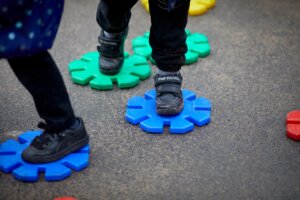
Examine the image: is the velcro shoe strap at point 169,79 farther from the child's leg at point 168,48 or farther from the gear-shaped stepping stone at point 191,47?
the gear-shaped stepping stone at point 191,47

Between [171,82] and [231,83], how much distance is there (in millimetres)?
276

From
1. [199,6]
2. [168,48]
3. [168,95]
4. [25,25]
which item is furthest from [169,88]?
[199,6]

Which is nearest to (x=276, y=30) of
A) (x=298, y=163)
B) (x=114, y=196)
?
(x=298, y=163)

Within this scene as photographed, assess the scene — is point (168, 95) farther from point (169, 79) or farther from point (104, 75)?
point (104, 75)

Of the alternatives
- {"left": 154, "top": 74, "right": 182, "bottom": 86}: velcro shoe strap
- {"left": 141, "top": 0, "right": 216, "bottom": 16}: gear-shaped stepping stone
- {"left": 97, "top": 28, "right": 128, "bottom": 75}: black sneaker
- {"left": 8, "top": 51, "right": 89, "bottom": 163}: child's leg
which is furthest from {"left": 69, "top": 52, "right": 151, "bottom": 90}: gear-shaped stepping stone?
{"left": 141, "top": 0, "right": 216, "bottom": 16}: gear-shaped stepping stone

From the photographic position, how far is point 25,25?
1038 mm

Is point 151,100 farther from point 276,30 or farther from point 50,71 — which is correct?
point 276,30

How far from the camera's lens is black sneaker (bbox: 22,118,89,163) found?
1256 mm

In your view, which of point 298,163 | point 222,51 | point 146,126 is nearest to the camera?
point 298,163

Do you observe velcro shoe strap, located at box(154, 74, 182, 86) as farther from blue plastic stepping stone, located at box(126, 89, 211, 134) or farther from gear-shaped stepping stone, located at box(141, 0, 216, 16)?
gear-shaped stepping stone, located at box(141, 0, 216, 16)

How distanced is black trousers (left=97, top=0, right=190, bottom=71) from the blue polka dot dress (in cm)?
36

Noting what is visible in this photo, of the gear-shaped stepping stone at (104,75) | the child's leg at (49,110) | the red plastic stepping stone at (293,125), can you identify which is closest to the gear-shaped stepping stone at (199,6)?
the gear-shaped stepping stone at (104,75)

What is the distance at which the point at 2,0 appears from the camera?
3.26 ft

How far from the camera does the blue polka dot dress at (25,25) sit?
101 cm
